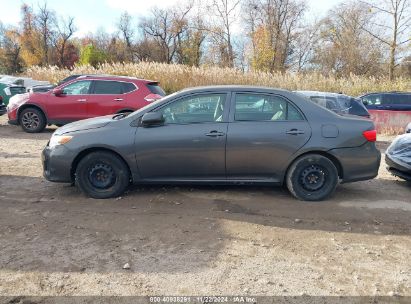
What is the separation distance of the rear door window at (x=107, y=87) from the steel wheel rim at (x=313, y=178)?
267 inches

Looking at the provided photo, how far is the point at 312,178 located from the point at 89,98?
7358mm

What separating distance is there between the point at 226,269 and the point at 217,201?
5.96 feet

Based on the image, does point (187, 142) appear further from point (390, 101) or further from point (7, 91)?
point (390, 101)

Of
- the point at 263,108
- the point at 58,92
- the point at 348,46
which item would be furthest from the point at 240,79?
the point at 348,46

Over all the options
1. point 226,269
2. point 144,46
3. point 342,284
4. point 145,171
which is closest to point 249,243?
point 226,269

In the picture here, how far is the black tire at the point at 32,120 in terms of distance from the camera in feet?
35.4

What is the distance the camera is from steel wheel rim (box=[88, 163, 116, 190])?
5148 millimetres

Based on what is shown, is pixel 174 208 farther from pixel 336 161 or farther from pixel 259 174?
pixel 336 161

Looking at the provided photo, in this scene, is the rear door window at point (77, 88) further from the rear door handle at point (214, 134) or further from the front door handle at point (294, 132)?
the front door handle at point (294, 132)

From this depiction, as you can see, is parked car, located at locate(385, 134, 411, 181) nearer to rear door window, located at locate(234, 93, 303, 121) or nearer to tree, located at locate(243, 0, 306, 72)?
rear door window, located at locate(234, 93, 303, 121)

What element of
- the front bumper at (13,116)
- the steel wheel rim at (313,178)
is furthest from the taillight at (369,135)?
the front bumper at (13,116)

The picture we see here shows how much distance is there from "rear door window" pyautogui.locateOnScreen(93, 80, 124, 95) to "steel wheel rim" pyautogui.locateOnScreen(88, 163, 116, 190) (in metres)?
5.74

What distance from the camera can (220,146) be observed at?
505 cm

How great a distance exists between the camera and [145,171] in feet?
16.8
